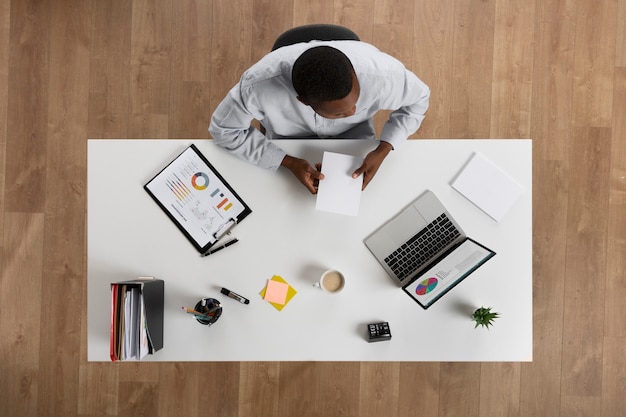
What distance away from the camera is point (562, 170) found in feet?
7.11

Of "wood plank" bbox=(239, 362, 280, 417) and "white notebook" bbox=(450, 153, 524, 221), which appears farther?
"wood plank" bbox=(239, 362, 280, 417)

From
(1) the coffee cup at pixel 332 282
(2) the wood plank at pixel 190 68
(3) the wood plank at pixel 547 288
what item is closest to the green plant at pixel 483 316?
(1) the coffee cup at pixel 332 282

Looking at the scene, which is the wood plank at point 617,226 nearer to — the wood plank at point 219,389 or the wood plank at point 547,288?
the wood plank at point 547,288

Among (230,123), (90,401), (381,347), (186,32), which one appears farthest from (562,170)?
(90,401)

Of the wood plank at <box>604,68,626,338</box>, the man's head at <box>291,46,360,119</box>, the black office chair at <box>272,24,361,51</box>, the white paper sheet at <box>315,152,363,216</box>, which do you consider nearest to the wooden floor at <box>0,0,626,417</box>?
the wood plank at <box>604,68,626,338</box>

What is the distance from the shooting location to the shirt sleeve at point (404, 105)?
133 cm

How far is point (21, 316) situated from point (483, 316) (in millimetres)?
2047

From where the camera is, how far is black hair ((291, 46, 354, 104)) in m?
1.08

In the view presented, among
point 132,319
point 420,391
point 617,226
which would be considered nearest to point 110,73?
point 132,319

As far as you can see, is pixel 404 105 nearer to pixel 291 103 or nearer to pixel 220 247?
pixel 291 103

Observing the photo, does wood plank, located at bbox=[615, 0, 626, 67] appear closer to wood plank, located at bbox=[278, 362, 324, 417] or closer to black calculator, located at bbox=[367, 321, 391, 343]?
black calculator, located at bbox=[367, 321, 391, 343]

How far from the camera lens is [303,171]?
138 cm

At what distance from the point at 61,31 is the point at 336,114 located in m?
1.72

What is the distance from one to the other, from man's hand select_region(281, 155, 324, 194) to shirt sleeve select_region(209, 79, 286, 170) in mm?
26
